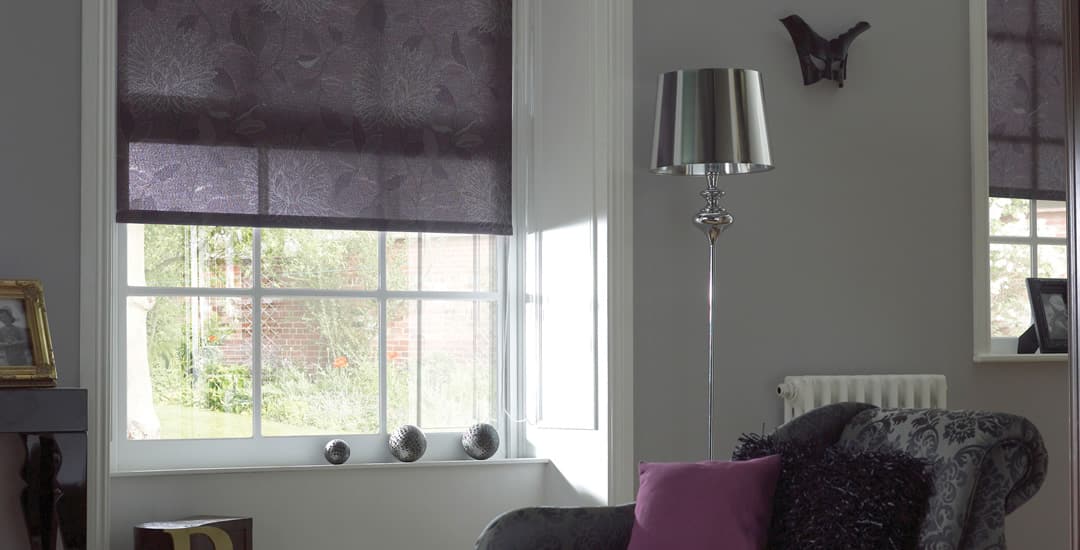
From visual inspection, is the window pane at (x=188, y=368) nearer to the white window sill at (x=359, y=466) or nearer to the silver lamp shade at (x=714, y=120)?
the white window sill at (x=359, y=466)

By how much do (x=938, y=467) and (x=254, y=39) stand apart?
2.66m

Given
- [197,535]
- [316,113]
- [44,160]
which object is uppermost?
[316,113]

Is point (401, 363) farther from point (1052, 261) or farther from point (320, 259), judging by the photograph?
point (1052, 261)

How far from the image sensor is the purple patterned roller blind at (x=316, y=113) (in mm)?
3633

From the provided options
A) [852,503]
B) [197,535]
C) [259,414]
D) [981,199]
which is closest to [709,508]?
[852,503]

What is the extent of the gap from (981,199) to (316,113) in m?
2.41

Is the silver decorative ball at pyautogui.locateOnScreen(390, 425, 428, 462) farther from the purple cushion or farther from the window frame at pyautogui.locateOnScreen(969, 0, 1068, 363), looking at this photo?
the window frame at pyautogui.locateOnScreen(969, 0, 1068, 363)

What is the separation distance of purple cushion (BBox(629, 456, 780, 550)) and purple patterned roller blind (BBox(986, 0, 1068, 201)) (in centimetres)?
221

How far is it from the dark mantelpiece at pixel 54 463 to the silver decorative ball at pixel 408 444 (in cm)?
106

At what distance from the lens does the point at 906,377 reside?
3.80 m

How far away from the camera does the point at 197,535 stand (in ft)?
10.7

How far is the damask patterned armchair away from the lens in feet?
6.96

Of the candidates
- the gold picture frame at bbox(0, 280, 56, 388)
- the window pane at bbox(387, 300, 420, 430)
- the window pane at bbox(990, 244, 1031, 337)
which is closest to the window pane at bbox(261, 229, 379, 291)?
the window pane at bbox(387, 300, 420, 430)

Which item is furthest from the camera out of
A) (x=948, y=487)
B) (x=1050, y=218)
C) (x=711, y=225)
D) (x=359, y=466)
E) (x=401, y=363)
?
(x=1050, y=218)
